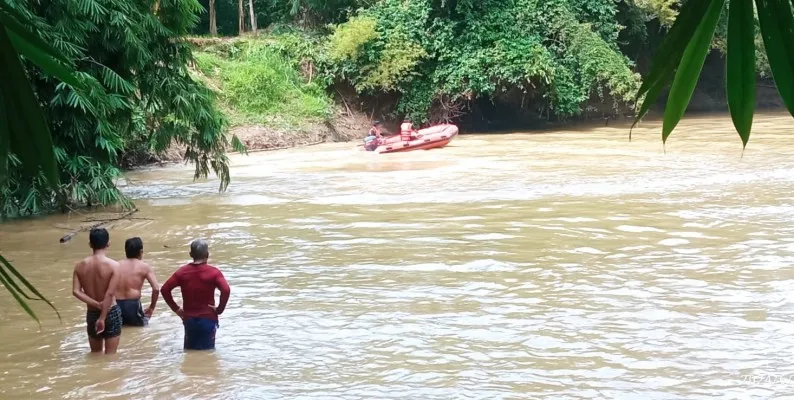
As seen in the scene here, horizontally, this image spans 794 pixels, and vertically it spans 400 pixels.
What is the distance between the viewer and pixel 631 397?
216 inches

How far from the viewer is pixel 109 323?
20.4 feet

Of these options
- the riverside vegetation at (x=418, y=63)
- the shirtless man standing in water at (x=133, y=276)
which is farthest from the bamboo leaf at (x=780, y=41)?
the riverside vegetation at (x=418, y=63)

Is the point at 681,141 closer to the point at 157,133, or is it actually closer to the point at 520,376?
the point at 157,133

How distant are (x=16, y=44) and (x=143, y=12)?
12.1m

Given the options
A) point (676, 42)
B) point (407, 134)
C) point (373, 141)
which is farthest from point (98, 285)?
point (407, 134)

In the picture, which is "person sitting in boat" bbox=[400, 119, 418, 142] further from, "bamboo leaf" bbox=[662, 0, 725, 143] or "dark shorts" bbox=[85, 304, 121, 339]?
"bamboo leaf" bbox=[662, 0, 725, 143]

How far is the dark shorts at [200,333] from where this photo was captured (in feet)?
20.4

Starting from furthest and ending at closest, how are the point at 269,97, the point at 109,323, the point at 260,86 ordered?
the point at 269,97 < the point at 260,86 < the point at 109,323

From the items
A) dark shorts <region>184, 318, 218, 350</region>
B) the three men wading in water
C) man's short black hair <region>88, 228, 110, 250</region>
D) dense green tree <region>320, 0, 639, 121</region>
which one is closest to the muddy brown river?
dark shorts <region>184, 318, 218, 350</region>

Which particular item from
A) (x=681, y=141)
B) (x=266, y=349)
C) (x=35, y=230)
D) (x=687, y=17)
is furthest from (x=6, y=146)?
(x=681, y=141)

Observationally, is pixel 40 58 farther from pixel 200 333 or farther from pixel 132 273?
pixel 132 273

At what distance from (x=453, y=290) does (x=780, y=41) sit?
7.44 m

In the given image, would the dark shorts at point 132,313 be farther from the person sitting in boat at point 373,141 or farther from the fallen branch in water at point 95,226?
the person sitting in boat at point 373,141

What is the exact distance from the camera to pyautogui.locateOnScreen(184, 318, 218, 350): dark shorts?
6.23 m
